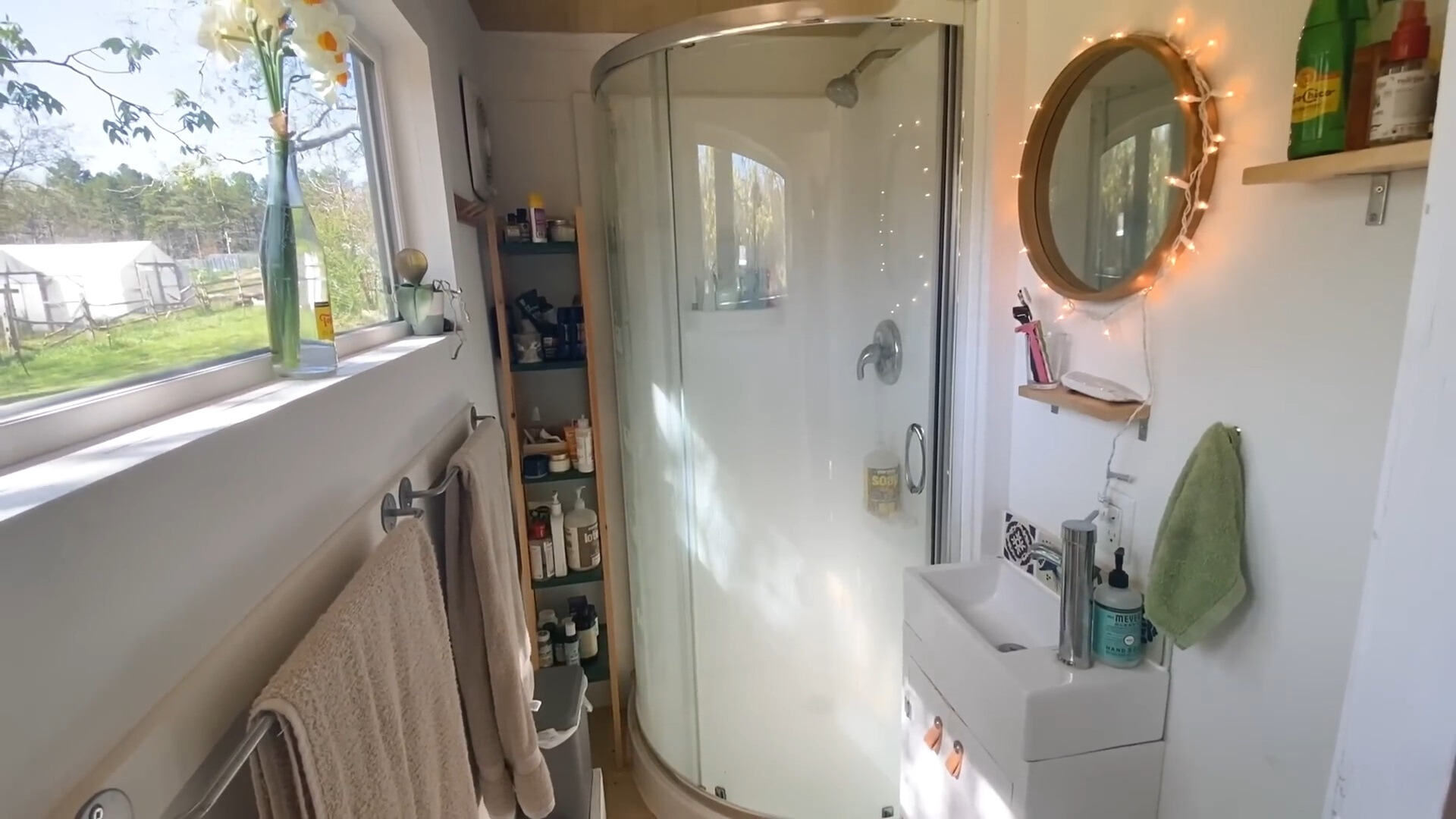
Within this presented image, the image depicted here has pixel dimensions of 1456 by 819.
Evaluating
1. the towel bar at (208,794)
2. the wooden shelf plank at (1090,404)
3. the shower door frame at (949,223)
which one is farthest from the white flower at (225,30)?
the wooden shelf plank at (1090,404)

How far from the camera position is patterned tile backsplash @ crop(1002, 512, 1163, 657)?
1478mm

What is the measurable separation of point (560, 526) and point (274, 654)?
1557 mm

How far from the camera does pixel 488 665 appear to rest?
1.13 meters

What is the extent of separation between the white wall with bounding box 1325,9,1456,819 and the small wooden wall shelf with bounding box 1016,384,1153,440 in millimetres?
678

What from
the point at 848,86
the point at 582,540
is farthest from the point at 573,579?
the point at 848,86

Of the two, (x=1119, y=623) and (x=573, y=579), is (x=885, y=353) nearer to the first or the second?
(x=1119, y=623)

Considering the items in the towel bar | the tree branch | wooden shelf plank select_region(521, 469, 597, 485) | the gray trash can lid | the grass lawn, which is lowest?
the gray trash can lid

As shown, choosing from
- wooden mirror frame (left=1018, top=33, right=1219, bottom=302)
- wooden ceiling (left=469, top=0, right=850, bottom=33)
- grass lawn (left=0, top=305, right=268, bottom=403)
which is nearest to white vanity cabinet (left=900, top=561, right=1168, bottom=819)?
wooden mirror frame (left=1018, top=33, right=1219, bottom=302)

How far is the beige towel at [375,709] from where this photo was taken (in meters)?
0.54

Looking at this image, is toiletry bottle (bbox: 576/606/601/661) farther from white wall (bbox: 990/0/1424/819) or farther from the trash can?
white wall (bbox: 990/0/1424/819)

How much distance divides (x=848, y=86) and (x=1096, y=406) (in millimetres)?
1116

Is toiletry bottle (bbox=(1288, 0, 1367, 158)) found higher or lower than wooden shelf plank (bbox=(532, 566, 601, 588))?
higher

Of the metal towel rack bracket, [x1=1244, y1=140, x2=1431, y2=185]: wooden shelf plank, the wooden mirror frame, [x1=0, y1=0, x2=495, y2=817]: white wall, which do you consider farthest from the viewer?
the wooden mirror frame

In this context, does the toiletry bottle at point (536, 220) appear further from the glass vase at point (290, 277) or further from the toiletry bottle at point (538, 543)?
the glass vase at point (290, 277)
